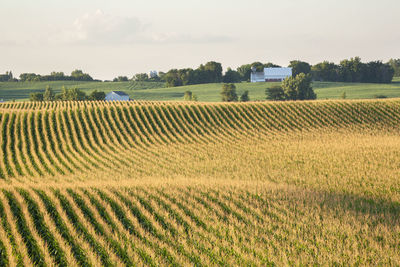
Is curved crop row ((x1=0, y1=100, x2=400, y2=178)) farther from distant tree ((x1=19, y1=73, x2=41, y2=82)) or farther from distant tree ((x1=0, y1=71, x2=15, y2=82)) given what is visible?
distant tree ((x1=0, y1=71, x2=15, y2=82))

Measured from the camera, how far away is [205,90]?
381 ft

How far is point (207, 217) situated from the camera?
12945 mm

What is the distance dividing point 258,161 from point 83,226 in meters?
15.5

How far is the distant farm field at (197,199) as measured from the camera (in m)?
10.1

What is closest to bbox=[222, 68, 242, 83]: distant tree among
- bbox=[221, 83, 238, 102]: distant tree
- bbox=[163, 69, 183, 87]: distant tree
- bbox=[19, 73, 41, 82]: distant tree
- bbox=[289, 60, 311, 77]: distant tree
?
bbox=[163, 69, 183, 87]: distant tree

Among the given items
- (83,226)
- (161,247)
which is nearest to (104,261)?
(161,247)

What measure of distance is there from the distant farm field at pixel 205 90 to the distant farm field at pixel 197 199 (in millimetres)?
65070

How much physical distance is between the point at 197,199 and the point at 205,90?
10222 cm

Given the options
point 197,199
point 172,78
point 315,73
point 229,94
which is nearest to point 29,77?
point 172,78

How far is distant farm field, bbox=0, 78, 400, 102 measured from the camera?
98.1 meters

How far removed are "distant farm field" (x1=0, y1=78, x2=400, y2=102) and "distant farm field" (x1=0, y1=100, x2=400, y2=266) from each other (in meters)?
65.1

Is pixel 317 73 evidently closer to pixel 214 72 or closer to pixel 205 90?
pixel 214 72

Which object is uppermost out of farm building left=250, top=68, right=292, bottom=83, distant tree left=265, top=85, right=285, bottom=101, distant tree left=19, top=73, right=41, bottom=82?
distant tree left=19, top=73, right=41, bottom=82

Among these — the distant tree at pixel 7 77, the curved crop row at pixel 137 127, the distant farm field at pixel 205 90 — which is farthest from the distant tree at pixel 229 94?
the distant tree at pixel 7 77
